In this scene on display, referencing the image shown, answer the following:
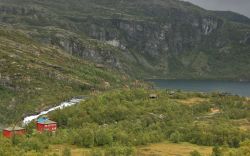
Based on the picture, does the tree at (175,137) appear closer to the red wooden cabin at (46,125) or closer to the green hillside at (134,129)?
the green hillside at (134,129)

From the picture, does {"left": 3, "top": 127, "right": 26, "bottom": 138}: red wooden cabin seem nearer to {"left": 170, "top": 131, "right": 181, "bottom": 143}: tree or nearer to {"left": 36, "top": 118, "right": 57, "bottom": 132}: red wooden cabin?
{"left": 36, "top": 118, "right": 57, "bottom": 132}: red wooden cabin

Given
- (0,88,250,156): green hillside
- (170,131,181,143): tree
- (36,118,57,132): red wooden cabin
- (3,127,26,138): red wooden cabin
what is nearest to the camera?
(0,88,250,156): green hillside

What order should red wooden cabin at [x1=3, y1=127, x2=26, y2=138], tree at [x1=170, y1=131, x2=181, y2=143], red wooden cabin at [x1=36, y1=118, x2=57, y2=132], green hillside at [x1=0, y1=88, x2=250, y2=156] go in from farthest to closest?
red wooden cabin at [x1=36, y1=118, x2=57, y2=132] → tree at [x1=170, y1=131, x2=181, y2=143] → red wooden cabin at [x1=3, y1=127, x2=26, y2=138] → green hillside at [x1=0, y1=88, x2=250, y2=156]

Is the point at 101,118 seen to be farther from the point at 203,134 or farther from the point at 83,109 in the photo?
the point at 203,134

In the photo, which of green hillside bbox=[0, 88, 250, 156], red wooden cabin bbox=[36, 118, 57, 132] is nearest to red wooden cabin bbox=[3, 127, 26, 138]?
green hillside bbox=[0, 88, 250, 156]

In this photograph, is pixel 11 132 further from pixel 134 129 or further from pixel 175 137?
pixel 175 137

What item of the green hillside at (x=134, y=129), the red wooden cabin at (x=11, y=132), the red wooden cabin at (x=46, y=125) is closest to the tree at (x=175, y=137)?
the green hillside at (x=134, y=129)

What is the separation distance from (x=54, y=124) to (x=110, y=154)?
4600 centimetres

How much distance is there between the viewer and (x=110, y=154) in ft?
400

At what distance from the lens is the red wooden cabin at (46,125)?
160863 millimetres

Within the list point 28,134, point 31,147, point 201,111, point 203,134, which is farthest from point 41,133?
point 201,111

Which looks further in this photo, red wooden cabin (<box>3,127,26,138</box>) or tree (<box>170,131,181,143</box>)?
tree (<box>170,131,181,143</box>)

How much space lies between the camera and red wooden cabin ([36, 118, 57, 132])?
161 meters

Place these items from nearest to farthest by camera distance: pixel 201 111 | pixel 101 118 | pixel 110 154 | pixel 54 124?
pixel 110 154 < pixel 54 124 < pixel 101 118 < pixel 201 111
